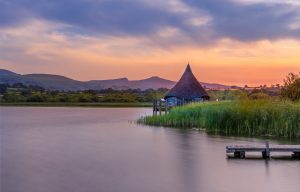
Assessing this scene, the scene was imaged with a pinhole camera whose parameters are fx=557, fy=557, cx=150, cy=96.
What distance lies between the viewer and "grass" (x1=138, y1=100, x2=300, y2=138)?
2147 centimetres

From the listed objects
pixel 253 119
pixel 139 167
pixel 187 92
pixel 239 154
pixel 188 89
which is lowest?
pixel 139 167

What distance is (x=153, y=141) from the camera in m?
22.0

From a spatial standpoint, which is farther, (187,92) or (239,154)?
(187,92)

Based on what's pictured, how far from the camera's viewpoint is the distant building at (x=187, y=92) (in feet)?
122

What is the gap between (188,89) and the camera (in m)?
37.4

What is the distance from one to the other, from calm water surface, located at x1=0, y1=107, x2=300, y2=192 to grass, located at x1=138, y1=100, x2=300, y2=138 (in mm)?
1488

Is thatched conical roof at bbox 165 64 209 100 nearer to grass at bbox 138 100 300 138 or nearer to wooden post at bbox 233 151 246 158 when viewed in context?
grass at bbox 138 100 300 138

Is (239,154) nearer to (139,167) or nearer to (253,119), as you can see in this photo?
(139,167)

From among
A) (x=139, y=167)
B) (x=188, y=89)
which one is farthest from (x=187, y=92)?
(x=139, y=167)

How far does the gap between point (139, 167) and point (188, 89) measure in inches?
886

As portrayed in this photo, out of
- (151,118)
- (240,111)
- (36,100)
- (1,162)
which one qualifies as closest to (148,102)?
(36,100)

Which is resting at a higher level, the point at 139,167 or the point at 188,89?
the point at 188,89

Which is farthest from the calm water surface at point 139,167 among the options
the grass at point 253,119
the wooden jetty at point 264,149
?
the grass at point 253,119

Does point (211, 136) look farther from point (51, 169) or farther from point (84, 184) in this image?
point (84, 184)
